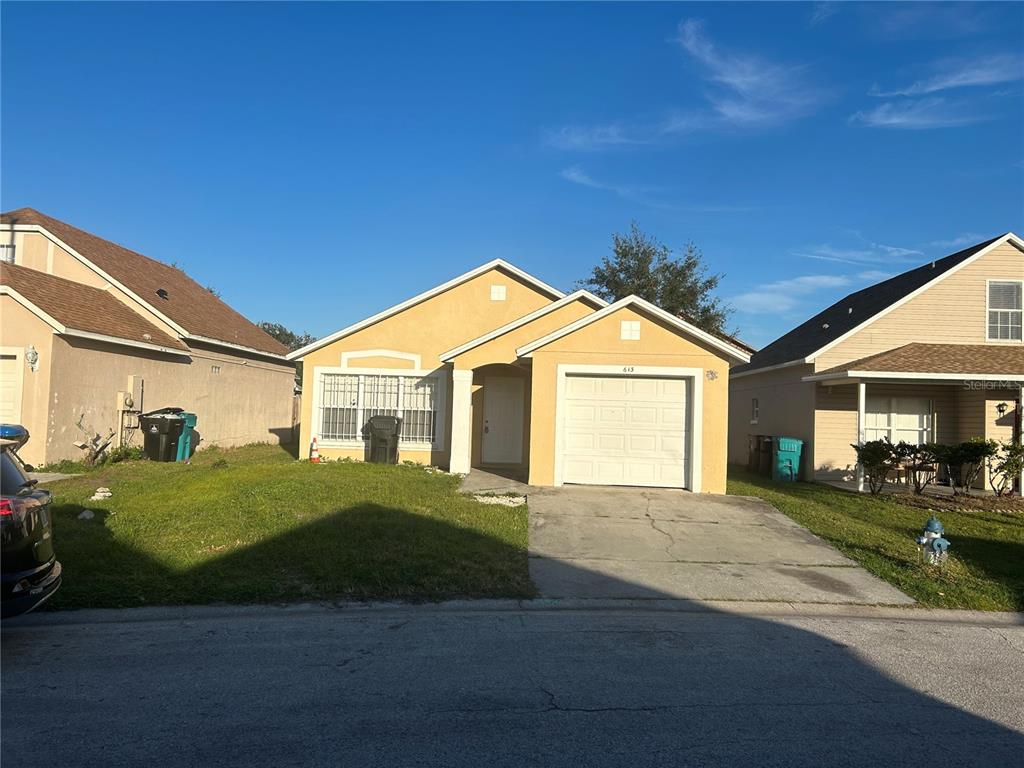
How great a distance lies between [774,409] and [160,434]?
1588 centimetres

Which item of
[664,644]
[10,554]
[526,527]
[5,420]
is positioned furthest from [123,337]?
[664,644]

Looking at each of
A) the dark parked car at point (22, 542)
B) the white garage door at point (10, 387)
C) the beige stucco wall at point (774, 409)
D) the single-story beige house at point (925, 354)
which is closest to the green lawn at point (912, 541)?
the single-story beige house at point (925, 354)

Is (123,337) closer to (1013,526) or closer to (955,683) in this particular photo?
(955,683)

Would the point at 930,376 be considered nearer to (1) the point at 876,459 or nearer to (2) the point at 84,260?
(1) the point at 876,459

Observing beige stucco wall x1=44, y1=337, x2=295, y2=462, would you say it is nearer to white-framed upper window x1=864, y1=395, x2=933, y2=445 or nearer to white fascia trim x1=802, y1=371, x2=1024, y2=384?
white fascia trim x1=802, y1=371, x2=1024, y2=384

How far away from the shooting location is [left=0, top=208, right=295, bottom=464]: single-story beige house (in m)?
14.2

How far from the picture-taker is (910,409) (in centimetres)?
1694

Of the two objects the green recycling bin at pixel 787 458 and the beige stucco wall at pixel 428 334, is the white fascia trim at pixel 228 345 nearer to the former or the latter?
the beige stucco wall at pixel 428 334

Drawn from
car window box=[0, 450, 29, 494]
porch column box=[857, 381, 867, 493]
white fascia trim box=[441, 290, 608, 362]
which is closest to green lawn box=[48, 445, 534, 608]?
car window box=[0, 450, 29, 494]

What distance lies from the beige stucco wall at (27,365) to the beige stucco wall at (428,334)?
5255mm

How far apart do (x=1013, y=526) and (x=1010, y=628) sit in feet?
19.3

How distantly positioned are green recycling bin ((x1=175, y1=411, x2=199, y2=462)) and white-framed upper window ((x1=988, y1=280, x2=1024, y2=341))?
19618 mm

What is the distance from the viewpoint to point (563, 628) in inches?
242

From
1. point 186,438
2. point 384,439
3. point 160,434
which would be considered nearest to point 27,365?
point 160,434
